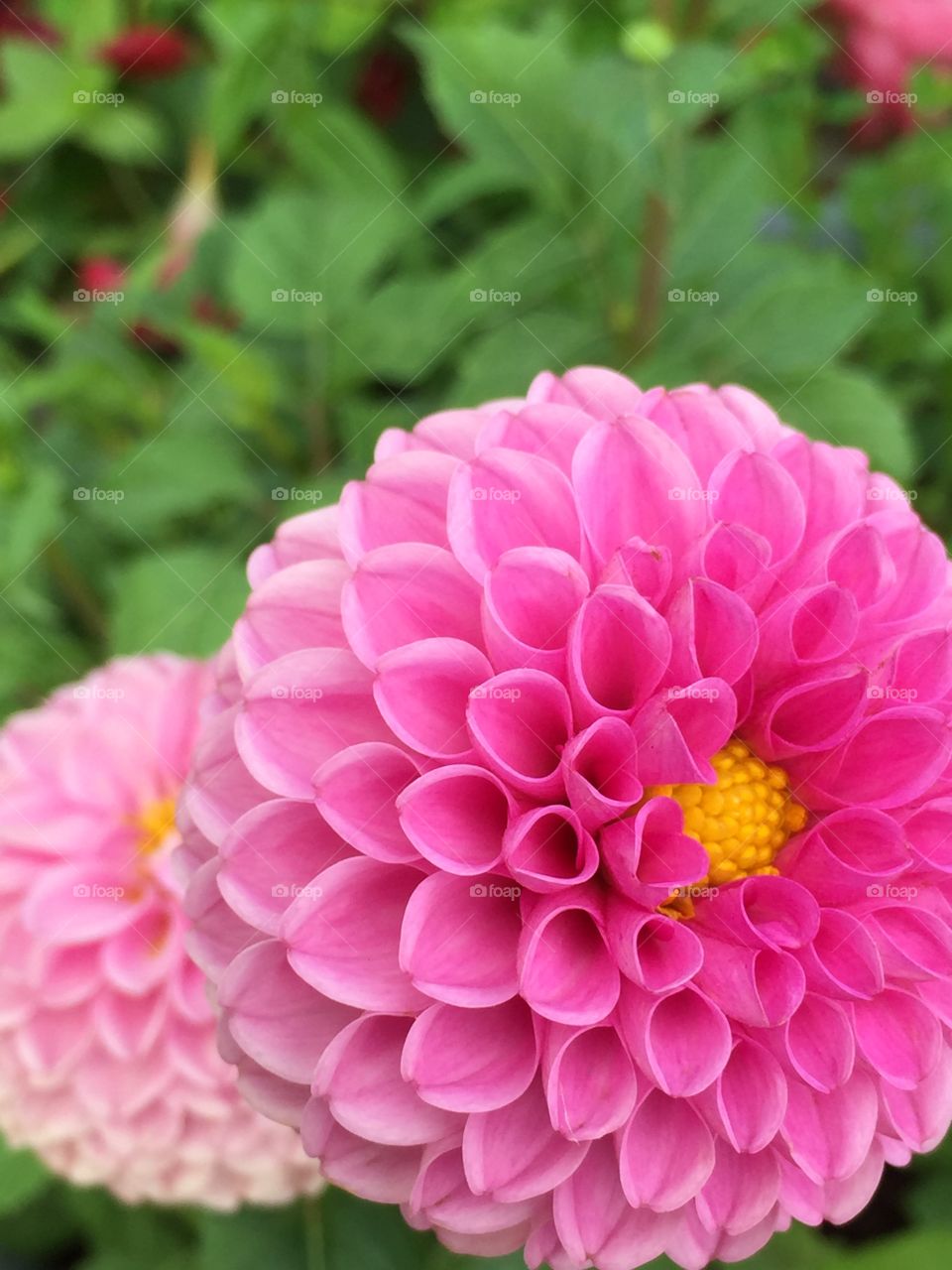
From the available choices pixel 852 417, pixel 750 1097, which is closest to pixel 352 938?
pixel 750 1097

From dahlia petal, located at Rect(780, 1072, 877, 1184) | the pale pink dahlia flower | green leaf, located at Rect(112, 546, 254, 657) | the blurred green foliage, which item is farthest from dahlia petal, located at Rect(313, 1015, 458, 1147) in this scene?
green leaf, located at Rect(112, 546, 254, 657)

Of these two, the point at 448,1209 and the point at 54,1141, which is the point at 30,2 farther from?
the point at 448,1209

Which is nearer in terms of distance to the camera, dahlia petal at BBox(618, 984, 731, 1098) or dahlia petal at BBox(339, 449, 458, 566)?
dahlia petal at BBox(618, 984, 731, 1098)

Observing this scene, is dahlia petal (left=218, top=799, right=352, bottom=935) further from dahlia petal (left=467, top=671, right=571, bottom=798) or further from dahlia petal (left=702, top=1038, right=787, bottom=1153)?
dahlia petal (left=702, top=1038, right=787, bottom=1153)

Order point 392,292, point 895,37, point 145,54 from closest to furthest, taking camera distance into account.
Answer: point 392,292
point 895,37
point 145,54

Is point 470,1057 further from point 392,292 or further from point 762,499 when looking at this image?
point 392,292

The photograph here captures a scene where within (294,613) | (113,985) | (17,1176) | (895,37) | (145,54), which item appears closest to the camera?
(294,613)
